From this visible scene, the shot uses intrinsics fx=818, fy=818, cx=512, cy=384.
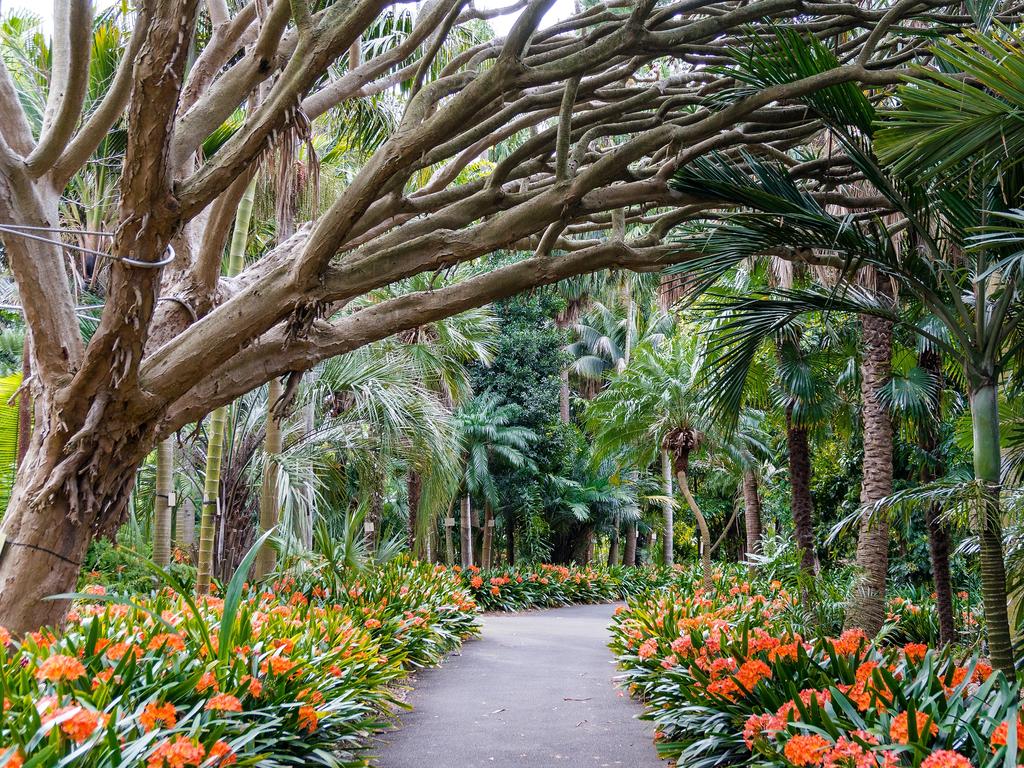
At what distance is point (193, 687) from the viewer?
4.12 metres

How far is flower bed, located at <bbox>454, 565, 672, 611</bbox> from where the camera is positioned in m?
17.9

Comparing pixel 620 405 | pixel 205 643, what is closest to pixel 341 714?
pixel 205 643

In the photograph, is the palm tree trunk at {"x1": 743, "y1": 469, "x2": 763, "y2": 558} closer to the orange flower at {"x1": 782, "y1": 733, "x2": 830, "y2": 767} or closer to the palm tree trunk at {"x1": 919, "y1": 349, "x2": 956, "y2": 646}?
the palm tree trunk at {"x1": 919, "y1": 349, "x2": 956, "y2": 646}

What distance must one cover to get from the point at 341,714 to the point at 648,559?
3019 cm

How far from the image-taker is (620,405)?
15.3 meters

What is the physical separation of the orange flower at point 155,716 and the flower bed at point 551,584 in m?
12.8

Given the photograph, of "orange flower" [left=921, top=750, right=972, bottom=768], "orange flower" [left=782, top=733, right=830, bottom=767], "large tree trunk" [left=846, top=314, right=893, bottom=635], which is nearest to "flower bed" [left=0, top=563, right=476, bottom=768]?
"orange flower" [left=782, top=733, right=830, bottom=767]

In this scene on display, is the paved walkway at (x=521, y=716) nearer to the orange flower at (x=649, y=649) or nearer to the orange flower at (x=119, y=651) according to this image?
the orange flower at (x=649, y=649)

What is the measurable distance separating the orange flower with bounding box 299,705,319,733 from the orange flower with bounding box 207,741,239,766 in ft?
3.53

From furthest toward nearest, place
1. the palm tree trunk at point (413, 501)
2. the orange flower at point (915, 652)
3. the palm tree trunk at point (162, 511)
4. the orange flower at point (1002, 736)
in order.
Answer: the palm tree trunk at point (413, 501), the palm tree trunk at point (162, 511), the orange flower at point (915, 652), the orange flower at point (1002, 736)

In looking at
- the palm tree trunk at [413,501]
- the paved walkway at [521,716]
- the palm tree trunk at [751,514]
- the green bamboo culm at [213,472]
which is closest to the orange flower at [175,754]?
the paved walkway at [521,716]

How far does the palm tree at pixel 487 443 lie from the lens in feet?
67.2

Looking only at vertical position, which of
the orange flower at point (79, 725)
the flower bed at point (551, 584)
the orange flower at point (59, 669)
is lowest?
the flower bed at point (551, 584)

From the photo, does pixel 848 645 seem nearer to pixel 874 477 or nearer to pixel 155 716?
pixel 874 477
